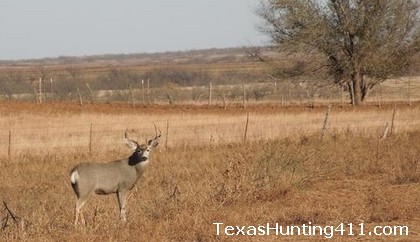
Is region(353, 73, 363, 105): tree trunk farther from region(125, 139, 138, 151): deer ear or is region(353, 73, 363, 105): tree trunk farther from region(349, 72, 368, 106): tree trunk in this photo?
region(125, 139, 138, 151): deer ear

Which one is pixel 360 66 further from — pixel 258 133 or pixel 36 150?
pixel 36 150

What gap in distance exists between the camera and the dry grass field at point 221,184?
9.08 metres

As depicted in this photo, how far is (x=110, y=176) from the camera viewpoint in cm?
1122

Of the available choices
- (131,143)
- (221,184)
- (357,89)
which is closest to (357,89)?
(357,89)

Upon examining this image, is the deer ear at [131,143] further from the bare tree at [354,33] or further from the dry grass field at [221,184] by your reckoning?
the bare tree at [354,33]

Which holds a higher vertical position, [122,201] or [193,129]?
[122,201]

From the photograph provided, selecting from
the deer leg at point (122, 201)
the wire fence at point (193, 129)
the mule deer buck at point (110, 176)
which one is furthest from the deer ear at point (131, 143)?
the wire fence at point (193, 129)

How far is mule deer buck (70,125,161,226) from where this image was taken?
1080cm

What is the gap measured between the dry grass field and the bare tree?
36.9 ft

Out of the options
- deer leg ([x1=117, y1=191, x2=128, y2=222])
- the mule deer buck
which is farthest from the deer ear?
deer leg ([x1=117, y1=191, x2=128, y2=222])

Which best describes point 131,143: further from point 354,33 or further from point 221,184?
point 354,33

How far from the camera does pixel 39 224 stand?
920cm

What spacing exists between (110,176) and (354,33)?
2975 cm

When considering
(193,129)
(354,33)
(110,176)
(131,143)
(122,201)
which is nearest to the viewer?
(122,201)
